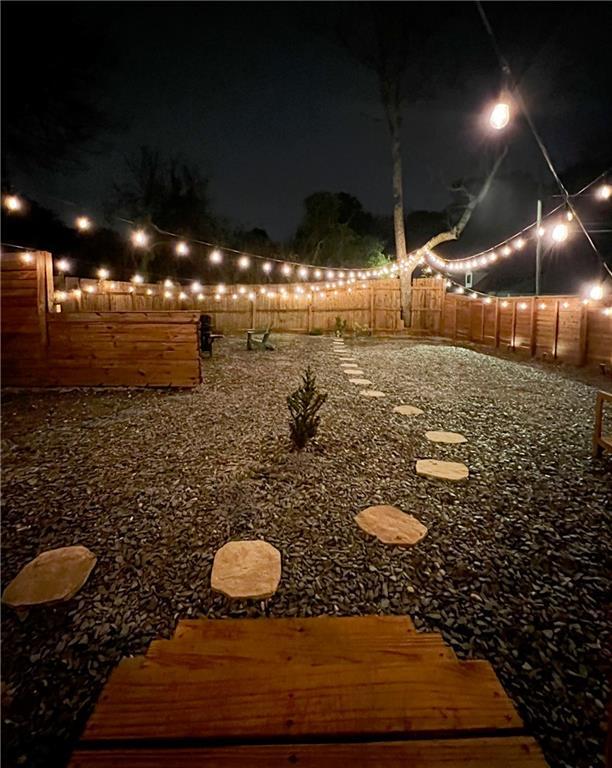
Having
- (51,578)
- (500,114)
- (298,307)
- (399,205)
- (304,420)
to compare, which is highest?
(399,205)

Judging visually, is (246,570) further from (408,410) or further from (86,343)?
(86,343)

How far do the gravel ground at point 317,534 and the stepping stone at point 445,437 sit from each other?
187 millimetres

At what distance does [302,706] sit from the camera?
3.47 feet

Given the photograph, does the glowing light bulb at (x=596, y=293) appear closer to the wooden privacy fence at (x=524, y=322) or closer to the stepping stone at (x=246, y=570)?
the wooden privacy fence at (x=524, y=322)

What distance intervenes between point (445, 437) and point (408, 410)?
3.16 ft

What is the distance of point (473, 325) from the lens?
1199 centimetres

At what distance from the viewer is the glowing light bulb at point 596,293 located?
6666 mm

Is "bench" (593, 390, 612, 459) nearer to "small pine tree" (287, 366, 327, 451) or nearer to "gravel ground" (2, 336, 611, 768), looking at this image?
"gravel ground" (2, 336, 611, 768)

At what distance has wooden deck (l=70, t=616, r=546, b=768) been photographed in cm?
92

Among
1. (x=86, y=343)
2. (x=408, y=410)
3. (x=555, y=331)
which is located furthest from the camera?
(x=555, y=331)

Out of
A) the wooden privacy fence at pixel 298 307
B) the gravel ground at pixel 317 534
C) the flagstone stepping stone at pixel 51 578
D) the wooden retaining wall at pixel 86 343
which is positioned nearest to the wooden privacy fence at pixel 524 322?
the wooden privacy fence at pixel 298 307

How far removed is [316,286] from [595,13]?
9.07m

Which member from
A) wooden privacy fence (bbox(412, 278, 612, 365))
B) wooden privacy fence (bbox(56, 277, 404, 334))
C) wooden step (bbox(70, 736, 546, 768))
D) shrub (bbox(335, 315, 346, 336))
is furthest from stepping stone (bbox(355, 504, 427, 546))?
wooden privacy fence (bbox(56, 277, 404, 334))

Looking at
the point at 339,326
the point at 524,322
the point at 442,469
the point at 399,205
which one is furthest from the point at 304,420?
the point at 399,205
